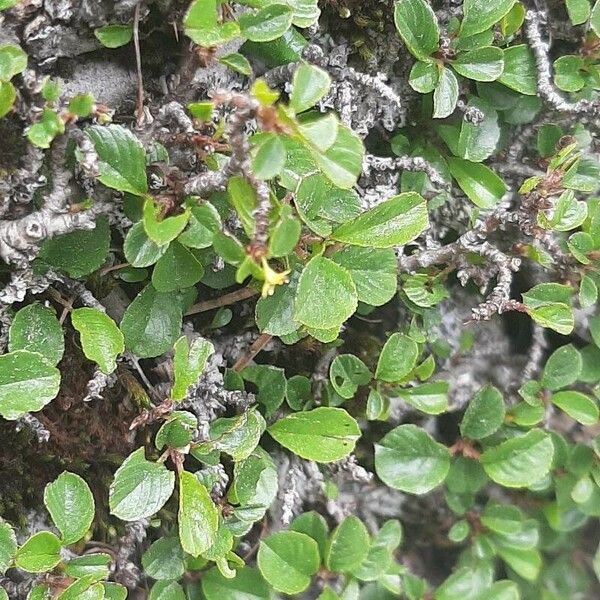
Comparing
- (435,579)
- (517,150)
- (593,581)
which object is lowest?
(593,581)

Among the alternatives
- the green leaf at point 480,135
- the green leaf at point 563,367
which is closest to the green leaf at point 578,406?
the green leaf at point 563,367

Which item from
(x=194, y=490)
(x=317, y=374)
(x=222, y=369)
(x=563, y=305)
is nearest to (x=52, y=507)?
(x=194, y=490)

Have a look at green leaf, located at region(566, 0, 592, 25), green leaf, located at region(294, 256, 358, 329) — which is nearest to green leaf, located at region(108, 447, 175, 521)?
green leaf, located at region(294, 256, 358, 329)

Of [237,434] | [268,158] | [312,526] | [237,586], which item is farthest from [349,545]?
[268,158]

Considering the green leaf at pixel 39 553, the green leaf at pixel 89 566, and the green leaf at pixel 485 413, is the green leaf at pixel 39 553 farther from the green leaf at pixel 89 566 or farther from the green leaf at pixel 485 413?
the green leaf at pixel 485 413

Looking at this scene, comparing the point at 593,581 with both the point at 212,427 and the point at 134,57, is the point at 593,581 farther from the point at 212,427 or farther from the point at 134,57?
the point at 134,57

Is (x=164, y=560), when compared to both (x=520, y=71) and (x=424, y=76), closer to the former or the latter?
(x=424, y=76)
